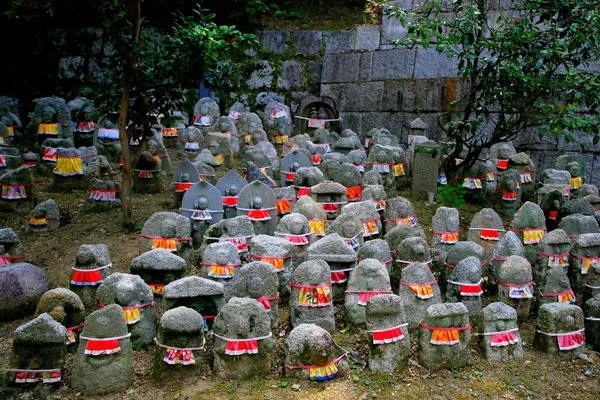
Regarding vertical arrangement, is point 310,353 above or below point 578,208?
below

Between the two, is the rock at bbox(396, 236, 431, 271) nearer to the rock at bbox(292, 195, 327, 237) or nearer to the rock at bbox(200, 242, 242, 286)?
the rock at bbox(292, 195, 327, 237)

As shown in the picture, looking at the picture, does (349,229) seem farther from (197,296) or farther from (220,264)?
(197,296)

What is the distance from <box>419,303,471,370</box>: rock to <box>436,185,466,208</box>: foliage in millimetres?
3366

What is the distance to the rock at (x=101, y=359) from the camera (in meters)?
4.16

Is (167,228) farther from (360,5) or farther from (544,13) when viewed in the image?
(360,5)

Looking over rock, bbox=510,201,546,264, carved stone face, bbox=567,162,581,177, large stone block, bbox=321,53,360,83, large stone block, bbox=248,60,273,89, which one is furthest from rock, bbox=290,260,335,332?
large stone block, bbox=248,60,273,89

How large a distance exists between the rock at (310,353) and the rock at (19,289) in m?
2.13

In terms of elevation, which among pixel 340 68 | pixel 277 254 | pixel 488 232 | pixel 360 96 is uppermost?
pixel 340 68

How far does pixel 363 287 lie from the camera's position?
5.05 metres

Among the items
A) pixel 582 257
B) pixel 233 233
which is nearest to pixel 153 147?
pixel 233 233

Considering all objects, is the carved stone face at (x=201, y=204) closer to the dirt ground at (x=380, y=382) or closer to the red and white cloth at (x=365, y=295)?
the dirt ground at (x=380, y=382)

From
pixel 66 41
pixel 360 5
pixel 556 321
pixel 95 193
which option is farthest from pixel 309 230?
pixel 66 41

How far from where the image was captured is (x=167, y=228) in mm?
5680

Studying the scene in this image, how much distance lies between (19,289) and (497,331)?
3.67 m
